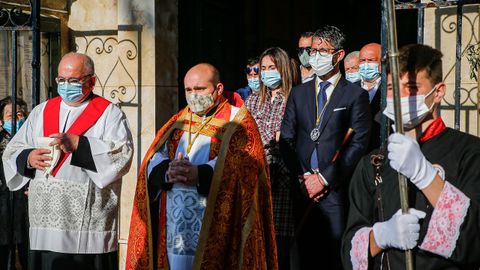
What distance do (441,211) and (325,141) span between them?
2.79 m

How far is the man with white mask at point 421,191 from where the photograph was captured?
10.2 ft

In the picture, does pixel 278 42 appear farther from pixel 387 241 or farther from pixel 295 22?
pixel 387 241

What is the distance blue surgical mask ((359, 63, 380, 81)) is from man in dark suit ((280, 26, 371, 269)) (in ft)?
1.19

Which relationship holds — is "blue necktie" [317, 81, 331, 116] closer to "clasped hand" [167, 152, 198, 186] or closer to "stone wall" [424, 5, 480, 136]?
"stone wall" [424, 5, 480, 136]

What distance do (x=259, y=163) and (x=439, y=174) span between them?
7.41 ft

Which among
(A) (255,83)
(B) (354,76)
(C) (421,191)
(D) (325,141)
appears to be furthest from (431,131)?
(B) (354,76)

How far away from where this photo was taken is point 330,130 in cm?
591

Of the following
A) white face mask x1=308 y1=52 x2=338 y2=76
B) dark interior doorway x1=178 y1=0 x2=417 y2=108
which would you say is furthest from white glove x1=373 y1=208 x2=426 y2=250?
dark interior doorway x1=178 y1=0 x2=417 y2=108

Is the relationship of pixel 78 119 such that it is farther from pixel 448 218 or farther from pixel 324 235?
pixel 448 218

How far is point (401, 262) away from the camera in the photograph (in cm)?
329

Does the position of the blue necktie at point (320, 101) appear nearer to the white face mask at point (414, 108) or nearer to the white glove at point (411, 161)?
the white face mask at point (414, 108)

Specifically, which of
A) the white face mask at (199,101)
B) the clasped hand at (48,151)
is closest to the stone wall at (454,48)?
the white face mask at (199,101)

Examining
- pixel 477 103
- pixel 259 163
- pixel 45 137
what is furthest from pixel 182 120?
pixel 477 103

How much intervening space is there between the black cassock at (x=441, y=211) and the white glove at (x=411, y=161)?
0.30 feet
